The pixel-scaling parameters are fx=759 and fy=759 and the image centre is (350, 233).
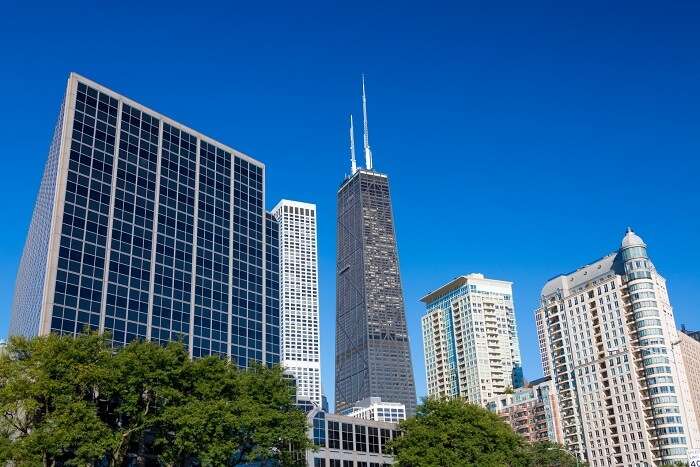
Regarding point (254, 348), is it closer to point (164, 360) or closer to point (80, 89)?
point (80, 89)

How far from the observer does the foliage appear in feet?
226

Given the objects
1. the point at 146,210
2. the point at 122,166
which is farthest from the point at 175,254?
the point at 122,166

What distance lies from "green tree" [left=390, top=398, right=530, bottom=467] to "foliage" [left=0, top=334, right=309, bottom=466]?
881 inches

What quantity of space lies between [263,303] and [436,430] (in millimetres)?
59364

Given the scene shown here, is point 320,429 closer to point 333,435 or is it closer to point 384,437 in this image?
point 333,435

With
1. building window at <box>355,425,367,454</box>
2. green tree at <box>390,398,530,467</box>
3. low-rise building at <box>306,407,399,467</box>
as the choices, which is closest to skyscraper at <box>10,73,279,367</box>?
low-rise building at <box>306,407,399,467</box>

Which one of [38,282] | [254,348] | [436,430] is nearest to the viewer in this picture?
[436,430]

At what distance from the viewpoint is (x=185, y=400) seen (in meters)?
76.0

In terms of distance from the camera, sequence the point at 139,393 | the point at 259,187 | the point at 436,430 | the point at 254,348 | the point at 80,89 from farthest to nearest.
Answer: the point at 259,187
the point at 254,348
the point at 80,89
the point at 436,430
the point at 139,393

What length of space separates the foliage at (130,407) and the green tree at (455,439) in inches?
881

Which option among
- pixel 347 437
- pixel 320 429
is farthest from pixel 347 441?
pixel 320 429

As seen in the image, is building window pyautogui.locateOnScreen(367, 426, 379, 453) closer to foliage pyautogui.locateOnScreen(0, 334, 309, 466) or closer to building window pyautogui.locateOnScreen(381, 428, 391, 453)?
building window pyautogui.locateOnScreen(381, 428, 391, 453)

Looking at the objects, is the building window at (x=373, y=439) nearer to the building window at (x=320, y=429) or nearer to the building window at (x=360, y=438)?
the building window at (x=360, y=438)

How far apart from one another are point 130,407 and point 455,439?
147 ft
